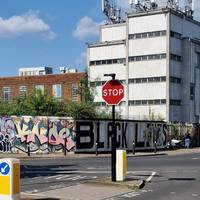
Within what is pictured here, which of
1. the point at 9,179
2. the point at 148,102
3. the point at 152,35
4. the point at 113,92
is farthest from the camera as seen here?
the point at 148,102

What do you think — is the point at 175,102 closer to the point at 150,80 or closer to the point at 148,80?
the point at 150,80

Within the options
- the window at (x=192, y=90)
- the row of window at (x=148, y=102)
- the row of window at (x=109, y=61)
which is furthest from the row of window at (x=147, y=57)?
the window at (x=192, y=90)

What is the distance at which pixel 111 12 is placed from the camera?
82188 millimetres

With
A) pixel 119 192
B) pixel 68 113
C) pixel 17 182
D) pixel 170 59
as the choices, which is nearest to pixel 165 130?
pixel 68 113

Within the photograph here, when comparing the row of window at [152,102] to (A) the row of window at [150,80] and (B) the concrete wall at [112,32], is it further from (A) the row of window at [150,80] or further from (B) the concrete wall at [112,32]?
(B) the concrete wall at [112,32]

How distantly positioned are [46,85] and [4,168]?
74402 millimetres

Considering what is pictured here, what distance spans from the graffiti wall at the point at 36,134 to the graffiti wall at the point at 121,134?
85 cm

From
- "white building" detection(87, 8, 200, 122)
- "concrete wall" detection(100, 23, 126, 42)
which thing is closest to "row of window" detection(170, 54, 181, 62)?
"white building" detection(87, 8, 200, 122)

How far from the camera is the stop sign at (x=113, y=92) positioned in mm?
16766

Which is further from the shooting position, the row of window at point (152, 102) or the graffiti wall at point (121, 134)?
the row of window at point (152, 102)

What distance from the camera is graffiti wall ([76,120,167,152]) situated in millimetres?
39125

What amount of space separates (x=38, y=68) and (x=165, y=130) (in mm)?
65350

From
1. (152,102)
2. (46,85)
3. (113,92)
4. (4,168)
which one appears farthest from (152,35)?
(4,168)

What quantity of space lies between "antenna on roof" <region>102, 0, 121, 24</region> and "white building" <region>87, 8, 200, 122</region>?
8.64ft
